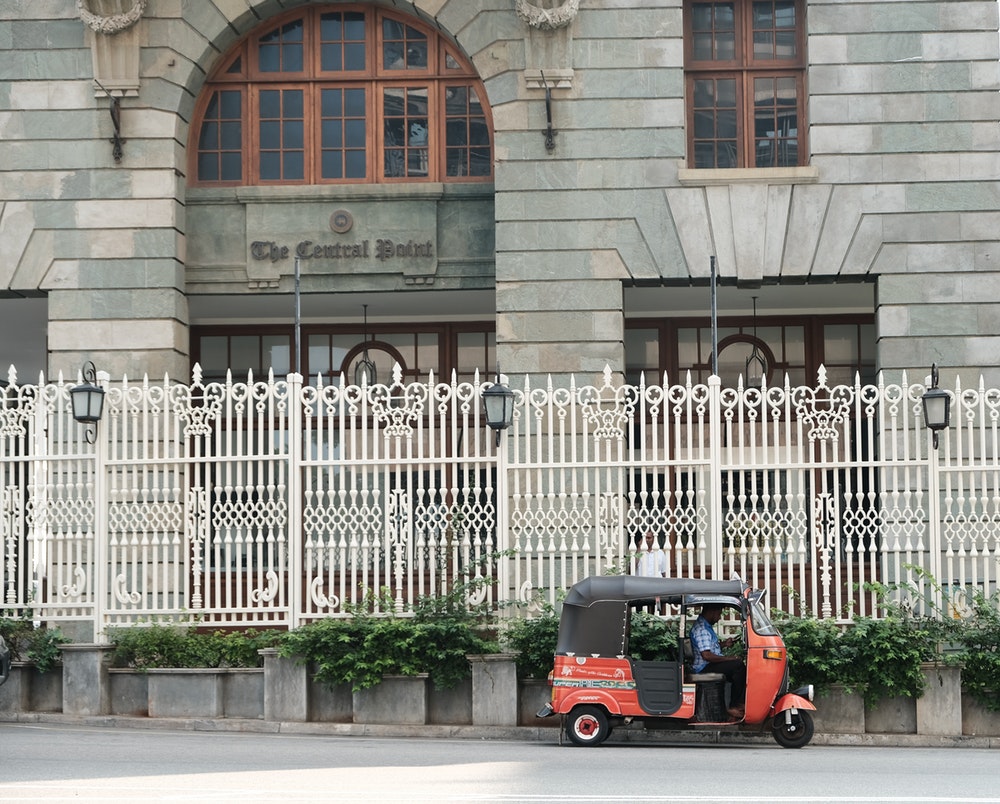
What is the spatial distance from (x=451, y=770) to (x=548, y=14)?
39.1 ft

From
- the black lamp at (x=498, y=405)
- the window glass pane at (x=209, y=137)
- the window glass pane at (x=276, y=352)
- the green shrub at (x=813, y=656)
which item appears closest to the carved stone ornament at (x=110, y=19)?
the window glass pane at (x=209, y=137)

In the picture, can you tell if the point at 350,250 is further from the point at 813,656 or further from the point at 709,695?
the point at 709,695

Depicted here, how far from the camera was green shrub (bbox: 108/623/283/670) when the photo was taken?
16.9 metres

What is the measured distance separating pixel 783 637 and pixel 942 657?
5.25ft

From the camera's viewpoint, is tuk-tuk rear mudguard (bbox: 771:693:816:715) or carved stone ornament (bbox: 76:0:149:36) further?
carved stone ornament (bbox: 76:0:149:36)

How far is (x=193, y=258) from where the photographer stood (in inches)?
895

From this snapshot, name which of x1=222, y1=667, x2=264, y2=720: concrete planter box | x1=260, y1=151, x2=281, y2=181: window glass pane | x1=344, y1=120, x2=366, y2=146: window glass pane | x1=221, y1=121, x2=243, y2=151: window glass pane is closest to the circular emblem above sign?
x1=344, y1=120, x2=366, y2=146: window glass pane

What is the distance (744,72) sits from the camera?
2233 centimetres

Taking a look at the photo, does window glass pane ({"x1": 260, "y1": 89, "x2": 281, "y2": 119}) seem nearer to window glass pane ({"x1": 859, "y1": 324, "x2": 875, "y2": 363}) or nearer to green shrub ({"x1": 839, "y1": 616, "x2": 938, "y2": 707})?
window glass pane ({"x1": 859, "y1": 324, "x2": 875, "y2": 363})

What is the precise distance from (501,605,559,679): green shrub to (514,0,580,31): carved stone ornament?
8.96 metres

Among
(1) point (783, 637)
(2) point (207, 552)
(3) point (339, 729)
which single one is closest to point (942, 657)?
(1) point (783, 637)

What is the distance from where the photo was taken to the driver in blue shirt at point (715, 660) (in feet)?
49.2

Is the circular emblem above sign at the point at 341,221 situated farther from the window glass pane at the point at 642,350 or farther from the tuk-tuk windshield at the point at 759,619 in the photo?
the tuk-tuk windshield at the point at 759,619

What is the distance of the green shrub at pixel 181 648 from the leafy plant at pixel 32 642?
61cm
